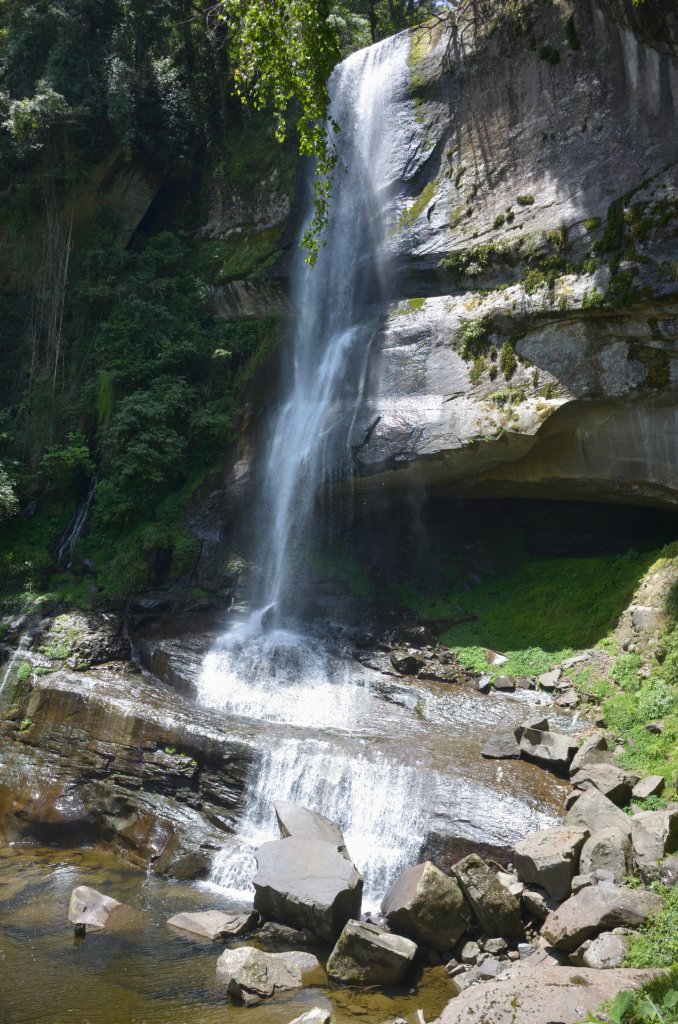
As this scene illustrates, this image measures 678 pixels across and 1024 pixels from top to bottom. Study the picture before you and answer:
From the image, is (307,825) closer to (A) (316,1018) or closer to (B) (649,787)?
(A) (316,1018)

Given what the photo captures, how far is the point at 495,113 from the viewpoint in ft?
44.5

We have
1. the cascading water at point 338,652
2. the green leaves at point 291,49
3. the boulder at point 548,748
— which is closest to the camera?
the cascading water at point 338,652

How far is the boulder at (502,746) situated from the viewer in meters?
9.11

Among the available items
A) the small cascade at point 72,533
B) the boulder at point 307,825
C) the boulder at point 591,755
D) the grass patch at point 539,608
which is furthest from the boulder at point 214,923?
the small cascade at point 72,533

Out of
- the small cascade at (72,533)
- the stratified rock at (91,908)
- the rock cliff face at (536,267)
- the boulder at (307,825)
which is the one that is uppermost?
the rock cliff face at (536,267)

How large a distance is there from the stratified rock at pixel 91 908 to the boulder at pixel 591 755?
514 centimetres

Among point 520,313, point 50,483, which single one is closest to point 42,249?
point 50,483

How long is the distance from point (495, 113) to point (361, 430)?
613 centimetres

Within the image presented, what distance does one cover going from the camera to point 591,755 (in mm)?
8625

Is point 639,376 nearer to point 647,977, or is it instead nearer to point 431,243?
point 431,243

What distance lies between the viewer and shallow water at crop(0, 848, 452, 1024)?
19.0 ft

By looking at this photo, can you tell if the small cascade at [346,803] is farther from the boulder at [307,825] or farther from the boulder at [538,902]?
the boulder at [538,902]

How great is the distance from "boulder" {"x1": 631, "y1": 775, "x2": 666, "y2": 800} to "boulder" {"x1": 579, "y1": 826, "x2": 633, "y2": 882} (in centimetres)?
109

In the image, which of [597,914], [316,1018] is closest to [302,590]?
[597,914]
